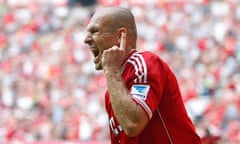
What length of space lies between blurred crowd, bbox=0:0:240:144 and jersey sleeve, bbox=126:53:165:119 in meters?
7.45

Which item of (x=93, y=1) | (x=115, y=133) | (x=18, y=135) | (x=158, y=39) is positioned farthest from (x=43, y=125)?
(x=115, y=133)

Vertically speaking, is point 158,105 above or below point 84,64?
above

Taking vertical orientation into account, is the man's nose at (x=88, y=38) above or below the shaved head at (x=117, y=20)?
below

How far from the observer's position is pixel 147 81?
4.11m

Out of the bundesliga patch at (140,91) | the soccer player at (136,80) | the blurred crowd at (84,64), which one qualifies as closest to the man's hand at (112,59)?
the soccer player at (136,80)

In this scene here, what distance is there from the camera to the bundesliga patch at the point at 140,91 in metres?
4.06

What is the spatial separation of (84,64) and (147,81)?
44.9ft

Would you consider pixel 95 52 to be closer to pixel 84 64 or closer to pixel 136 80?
pixel 136 80

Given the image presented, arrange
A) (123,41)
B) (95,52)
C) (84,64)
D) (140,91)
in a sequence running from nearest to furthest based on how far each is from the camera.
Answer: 1. (140,91)
2. (123,41)
3. (95,52)
4. (84,64)

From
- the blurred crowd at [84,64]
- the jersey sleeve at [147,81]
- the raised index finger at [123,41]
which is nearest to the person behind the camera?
the jersey sleeve at [147,81]

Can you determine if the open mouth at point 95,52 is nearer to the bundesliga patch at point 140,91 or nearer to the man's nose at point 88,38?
the man's nose at point 88,38

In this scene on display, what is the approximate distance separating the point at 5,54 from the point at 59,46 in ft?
4.33

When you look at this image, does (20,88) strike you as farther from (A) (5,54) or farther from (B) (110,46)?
(B) (110,46)

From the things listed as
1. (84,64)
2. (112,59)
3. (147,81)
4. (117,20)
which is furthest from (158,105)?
(84,64)
